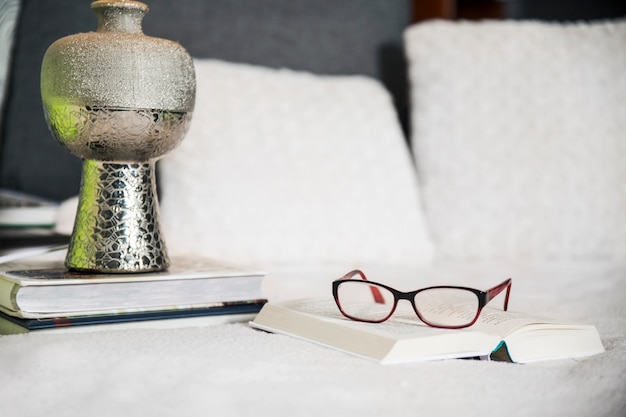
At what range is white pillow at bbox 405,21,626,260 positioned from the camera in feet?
5.03

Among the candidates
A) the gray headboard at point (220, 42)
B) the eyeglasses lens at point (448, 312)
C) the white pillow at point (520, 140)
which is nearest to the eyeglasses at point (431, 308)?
the eyeglasses lens at point (448, 312)

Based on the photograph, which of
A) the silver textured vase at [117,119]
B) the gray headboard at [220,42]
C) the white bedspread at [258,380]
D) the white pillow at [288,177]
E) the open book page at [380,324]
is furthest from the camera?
the gray headboard at [220,42]

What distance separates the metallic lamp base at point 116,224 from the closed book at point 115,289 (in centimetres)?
2

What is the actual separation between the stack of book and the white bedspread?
21 mm

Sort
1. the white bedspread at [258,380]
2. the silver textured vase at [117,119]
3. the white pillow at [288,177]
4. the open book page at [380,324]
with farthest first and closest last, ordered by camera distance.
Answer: the white pillow at [288,177], the silver textured vase at [117,119], the open book page at [380,324], the white bedspread at [258,380]

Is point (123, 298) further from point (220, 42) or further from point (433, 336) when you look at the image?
point (220, 42)

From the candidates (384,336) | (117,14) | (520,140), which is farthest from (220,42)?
(384,336)

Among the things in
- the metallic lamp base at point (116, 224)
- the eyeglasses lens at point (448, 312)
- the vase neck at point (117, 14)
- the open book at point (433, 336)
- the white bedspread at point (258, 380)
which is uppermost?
the vase neck at point (117, 14)

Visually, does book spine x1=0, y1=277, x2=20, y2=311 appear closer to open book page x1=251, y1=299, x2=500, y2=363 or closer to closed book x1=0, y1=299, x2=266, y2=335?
closed book x1=0, y1=299, x2=266, y2=335

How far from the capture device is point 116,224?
0.78 metres

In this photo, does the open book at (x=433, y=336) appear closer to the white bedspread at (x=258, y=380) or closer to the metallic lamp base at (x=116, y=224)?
the white bedspread at (x=258, y=380)

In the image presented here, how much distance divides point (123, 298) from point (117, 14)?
0.29 m

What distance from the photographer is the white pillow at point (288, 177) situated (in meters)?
1.33

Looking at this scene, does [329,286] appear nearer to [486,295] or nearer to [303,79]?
[486,295]
